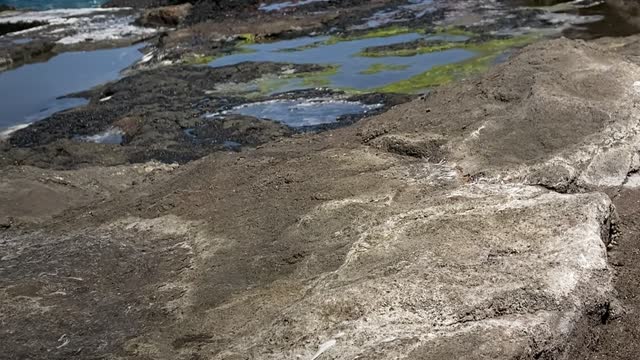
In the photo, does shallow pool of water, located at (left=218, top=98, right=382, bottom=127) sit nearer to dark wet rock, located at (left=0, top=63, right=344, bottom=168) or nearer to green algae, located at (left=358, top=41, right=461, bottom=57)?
dark wet rock, located at (left=0, top=63, right=344, bottom=168)

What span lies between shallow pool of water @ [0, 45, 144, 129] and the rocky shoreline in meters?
7.38

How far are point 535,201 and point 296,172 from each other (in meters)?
2.45

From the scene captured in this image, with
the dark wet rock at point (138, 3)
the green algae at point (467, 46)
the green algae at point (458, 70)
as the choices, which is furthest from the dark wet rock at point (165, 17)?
the green algae at point (458, 70)

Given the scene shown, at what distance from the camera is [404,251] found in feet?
16.8

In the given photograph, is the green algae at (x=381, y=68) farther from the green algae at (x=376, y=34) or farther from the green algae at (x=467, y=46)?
the green algae at (x=376, y=34)

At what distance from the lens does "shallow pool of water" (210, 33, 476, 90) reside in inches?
624

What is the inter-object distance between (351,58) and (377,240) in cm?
1341

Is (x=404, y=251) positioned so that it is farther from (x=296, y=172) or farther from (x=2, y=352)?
(x=2, y=352)

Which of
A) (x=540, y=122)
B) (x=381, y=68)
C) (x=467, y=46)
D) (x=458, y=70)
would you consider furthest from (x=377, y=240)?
(x=467, y=46)

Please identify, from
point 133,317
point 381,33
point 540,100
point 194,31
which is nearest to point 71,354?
point 133,317

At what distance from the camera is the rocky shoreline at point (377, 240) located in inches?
177

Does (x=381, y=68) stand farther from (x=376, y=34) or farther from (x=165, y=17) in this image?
(x=165, y=17)

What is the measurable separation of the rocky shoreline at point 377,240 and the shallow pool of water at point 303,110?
10.9 ft

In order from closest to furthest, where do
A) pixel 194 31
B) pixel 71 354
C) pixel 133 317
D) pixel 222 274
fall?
pixel 71 354, pixel 133 317, pixel 222 274, pixel 194 31
